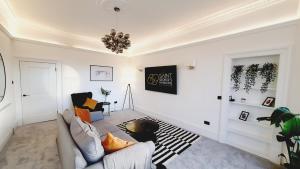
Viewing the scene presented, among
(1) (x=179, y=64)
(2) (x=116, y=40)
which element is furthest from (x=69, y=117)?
(1) (x=179, y=64)

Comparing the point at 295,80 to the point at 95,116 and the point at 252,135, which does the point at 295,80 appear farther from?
the point at 95,116

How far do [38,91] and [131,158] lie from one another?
4.03 m

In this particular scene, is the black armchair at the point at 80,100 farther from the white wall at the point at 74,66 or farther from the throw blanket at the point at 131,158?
the throw blanket at the point at 131,158

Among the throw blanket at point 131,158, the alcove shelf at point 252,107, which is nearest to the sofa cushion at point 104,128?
the throw blanket at point 131,158

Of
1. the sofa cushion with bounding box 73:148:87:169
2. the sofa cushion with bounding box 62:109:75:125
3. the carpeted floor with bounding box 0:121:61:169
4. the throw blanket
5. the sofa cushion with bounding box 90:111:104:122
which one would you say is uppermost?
the sofa cushion with bounding box 62:109:75:125

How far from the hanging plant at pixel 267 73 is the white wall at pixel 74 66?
4654 millimetres

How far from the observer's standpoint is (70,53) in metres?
4.38

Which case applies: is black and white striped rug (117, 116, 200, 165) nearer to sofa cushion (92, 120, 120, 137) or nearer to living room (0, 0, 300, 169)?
living room (0, 0, 300, 169)

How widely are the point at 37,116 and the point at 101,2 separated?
3.78 meters

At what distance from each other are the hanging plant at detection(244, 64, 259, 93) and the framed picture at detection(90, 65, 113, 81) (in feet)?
14.7

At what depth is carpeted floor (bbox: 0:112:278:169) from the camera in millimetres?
2170

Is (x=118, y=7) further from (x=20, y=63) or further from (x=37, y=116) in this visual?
(x=37, y=116)

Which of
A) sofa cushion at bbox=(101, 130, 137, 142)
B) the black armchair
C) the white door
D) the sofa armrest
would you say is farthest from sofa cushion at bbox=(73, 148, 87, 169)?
the white door

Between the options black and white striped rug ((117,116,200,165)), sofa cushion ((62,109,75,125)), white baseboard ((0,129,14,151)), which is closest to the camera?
sofa cushion ((62,109,75,125))
